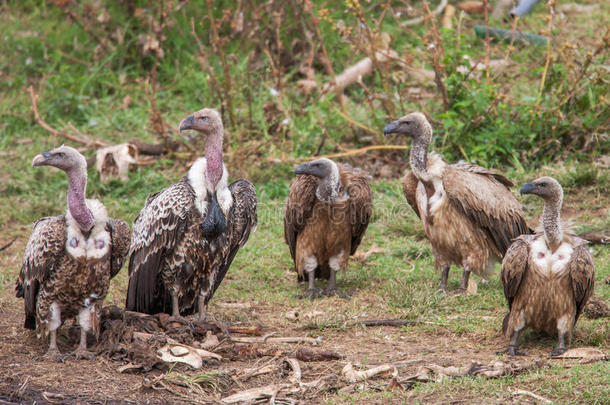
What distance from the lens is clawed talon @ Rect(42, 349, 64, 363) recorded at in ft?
16.9

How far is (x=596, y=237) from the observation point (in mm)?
7379

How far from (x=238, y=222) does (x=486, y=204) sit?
1.94 meters

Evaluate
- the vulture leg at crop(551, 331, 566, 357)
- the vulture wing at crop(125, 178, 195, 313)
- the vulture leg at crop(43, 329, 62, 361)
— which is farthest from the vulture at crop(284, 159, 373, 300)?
the vulture leg at crop(43, 329, 62, 361)

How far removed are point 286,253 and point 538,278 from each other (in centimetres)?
313

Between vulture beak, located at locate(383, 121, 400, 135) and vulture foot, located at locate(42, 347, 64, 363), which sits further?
vulture beak, located at locate(383, 121, 400, 135)

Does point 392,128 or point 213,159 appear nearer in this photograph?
point 213,159

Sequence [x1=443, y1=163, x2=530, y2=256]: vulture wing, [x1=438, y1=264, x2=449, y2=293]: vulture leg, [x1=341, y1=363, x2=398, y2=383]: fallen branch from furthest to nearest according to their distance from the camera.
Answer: [x1=438, y1=264, x2=449, y2=293]: vulture leg → [x1=443, y1=163, x2=530, y2=256]: vulture wing → [x1=341, y1=363, x2=398, y2=383]: fallen branch

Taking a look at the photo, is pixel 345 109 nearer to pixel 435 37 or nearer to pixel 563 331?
pixel 435 37

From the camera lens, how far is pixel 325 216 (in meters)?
6.82

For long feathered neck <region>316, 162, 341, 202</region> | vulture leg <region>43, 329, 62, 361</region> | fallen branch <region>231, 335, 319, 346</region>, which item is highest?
long feathered neck <region>316, 162, 341, 202</region>

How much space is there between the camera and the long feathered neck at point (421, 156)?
21.8 ft

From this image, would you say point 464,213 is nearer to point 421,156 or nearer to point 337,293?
point 421,156

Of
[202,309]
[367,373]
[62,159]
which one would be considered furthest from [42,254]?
[367,373]

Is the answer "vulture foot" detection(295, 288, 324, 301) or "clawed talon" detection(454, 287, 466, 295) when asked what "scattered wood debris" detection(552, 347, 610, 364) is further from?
"vulture foot" detection(295, 288, 324, 301)
